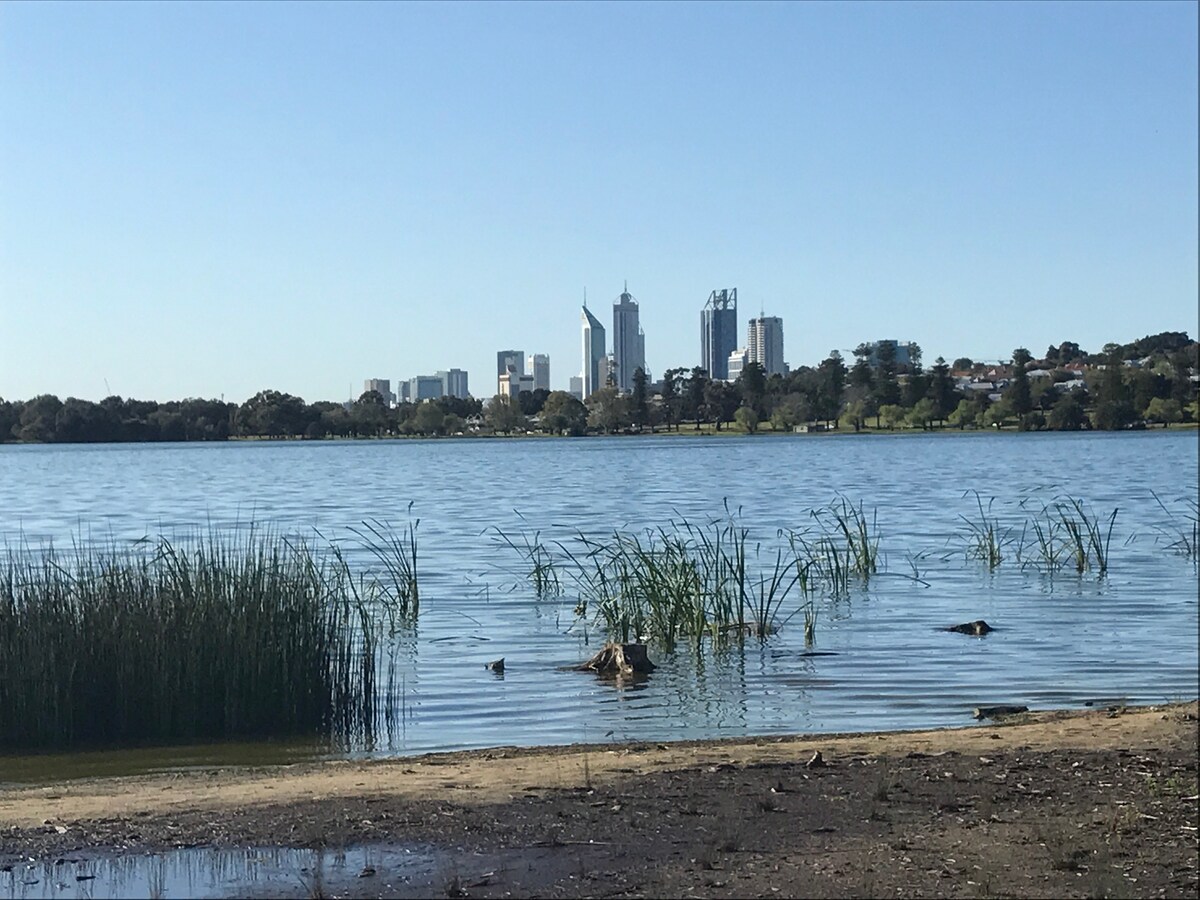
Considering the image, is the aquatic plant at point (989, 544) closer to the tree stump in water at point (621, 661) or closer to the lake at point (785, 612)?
the lake at point (785, 612)

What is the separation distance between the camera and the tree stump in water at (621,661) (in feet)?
52.3

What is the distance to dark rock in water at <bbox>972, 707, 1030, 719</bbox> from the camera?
13430 millimetres

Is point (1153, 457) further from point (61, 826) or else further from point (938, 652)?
point (61, 826)

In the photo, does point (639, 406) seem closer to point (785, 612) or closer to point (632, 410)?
point (632, 410)

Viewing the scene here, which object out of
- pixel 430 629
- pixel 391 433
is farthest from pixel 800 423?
pixel 430 629

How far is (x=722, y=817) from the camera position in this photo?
25.9ft

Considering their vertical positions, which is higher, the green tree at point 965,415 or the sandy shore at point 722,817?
the green tree at point 965,415

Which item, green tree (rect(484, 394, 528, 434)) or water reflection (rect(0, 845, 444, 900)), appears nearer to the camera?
water reflection (rect(0, 845, 444, 900))

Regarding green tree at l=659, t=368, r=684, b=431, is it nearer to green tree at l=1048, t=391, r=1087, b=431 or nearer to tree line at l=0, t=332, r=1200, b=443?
tree line at l=0, t=332, r=1200, b=443

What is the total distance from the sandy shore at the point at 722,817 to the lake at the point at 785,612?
203cm

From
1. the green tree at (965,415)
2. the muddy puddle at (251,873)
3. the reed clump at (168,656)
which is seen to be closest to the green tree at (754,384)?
the green tree at (965,415)

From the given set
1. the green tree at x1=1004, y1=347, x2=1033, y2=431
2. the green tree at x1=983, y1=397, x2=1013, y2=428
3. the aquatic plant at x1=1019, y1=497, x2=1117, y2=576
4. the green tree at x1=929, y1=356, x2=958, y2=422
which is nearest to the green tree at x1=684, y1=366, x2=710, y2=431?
the green tree at x1=929, y1=356, x2=958, y2=422

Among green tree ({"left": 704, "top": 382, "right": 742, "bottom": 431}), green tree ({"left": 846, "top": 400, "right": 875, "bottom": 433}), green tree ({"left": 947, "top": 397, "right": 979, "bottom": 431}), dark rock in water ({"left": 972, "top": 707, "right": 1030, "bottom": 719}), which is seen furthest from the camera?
green tree ({"left": 704, "top": 382, "right": 742, "bottom": 431})

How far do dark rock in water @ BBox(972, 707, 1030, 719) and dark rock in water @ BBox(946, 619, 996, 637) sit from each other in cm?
518
